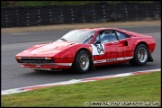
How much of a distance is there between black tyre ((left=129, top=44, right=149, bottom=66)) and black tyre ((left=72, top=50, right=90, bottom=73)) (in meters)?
1.82

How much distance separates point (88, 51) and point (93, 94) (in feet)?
13.8

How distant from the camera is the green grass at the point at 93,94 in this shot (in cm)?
675

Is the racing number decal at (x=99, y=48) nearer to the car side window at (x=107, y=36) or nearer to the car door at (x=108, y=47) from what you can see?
the car door at (x=108, y=47)

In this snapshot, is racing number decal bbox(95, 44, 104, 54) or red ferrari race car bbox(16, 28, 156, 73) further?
racing number decal bbox(95, 44, 104, 54)

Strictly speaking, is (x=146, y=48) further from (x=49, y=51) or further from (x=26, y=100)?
(x=26, y=100)

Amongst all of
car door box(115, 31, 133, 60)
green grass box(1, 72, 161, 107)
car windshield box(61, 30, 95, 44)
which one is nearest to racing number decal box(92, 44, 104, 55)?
car windshield box(61, 30, 95, 44)

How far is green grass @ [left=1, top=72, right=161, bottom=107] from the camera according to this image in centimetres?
675

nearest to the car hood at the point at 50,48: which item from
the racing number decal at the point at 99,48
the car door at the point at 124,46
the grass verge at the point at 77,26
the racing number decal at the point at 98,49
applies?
the racing number decal at the point at 98,49

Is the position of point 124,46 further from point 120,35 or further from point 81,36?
point 81,36

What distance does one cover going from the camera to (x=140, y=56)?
1316 cm

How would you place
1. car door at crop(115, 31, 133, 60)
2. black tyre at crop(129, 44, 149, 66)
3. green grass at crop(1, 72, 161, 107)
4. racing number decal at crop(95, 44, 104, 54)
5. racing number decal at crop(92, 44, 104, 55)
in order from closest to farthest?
green grass at crop(1, 72, 161, 107)
racing number decal at crop(92, 44, 104, 55)
racing number decal at crop(95, 44, 104, 54)
car door at crop(115, 31, 133, 60)
black tyre at crop(129, 44, 149, 66)

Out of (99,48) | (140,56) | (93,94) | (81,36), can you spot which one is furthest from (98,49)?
(93,94)

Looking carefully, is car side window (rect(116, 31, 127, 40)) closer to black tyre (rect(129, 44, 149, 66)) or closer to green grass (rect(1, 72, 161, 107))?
black tyre (rect(129, 44, 149, 66))

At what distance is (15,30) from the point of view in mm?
26938
